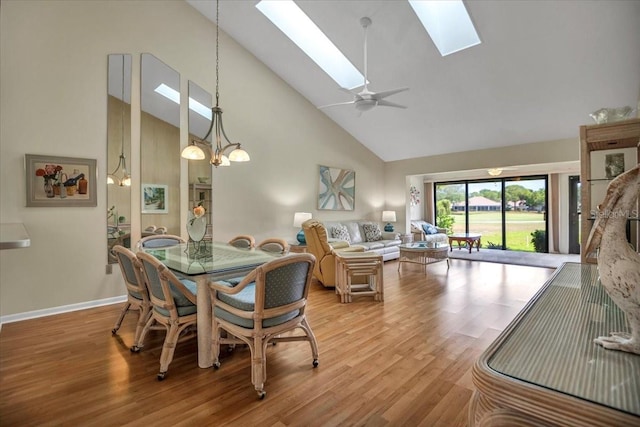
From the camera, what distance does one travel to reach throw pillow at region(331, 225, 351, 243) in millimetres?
6337

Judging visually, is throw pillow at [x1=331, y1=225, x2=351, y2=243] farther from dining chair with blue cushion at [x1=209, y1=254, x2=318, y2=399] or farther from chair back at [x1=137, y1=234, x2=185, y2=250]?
dining chair with blue cushion at [x1=209, y1=254, x2=318, y2=399]

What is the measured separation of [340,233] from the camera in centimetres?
641

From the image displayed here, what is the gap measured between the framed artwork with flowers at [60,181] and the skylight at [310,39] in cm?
337

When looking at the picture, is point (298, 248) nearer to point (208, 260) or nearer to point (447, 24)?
point (208, 260)

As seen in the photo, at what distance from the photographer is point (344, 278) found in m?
4.01

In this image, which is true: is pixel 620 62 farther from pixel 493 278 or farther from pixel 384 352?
pixel 384 352

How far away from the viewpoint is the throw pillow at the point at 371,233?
23.3 feet

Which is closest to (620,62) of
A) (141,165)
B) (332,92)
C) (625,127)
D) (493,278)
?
(625,127)

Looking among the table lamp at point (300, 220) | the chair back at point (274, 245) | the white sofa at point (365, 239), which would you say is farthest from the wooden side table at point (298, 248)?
the chair back at point (274, 245)

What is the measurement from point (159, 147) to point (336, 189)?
3832 millimetres

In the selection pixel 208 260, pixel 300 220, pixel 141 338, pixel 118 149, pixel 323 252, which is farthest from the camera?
pixel 300 220

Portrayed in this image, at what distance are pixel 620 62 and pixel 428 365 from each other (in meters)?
A: 4.63

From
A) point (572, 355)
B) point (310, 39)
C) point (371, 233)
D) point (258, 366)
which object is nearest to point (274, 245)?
point (258, 366)

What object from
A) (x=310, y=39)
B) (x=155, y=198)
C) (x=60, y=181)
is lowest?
(x=155, y=198)
